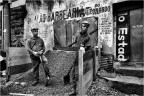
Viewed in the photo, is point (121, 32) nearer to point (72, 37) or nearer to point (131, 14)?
point (131, 14)

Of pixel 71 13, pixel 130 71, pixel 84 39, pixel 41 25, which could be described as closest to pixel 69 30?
pixel 71 13

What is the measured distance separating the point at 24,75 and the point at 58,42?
277 cm

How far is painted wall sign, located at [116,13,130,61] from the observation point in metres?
4.97

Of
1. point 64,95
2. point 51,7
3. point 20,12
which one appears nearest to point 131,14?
point 64,95

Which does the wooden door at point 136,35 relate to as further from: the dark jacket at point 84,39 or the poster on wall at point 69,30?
the dark jacket at point 84,39

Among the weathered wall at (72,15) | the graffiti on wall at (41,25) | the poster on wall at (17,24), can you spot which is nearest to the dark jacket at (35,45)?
the weathered wall at (72,15)

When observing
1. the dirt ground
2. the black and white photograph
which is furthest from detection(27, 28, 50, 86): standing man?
the dirt ground

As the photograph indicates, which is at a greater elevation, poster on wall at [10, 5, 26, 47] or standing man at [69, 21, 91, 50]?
poster on wall at [10, 5, 26, 47]

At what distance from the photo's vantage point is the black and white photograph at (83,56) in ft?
12.5

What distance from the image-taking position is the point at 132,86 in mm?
3709

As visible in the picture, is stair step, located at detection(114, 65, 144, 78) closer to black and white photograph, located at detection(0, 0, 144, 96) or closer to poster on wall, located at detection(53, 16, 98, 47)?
black and white photograph, located at detection(0, 0, 144, 96)

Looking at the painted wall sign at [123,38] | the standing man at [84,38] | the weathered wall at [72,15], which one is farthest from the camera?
the weathered wall at [72,15]

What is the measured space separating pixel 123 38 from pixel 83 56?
243 cm

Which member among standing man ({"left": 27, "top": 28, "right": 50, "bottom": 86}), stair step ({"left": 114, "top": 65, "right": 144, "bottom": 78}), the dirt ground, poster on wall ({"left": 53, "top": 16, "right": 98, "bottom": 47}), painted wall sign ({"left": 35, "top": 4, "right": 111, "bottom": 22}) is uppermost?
painted wall sign ({"left": 35, "top": 4, "right": 111, "bottom": 22})
